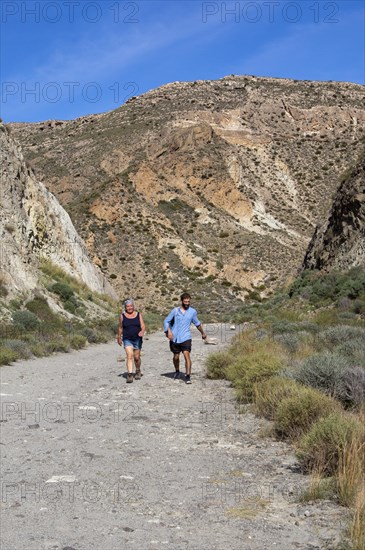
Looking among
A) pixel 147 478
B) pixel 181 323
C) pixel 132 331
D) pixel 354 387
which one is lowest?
pixel 147 478

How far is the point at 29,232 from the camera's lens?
27734 millimetres

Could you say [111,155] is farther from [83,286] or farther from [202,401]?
[202,401]

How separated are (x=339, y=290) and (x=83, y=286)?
13569 millimetres

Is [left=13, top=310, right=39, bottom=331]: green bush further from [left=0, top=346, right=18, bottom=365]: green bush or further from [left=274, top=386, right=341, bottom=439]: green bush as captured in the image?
[left=274, top=386, right=341, bottom=439]: green bush


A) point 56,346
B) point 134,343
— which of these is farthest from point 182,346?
point 56,346

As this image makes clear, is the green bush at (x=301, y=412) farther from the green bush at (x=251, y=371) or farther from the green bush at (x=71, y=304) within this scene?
the green bush at (x=71, y=304)

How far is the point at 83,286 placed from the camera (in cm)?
2986

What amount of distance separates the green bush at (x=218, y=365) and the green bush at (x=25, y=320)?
8.68 m

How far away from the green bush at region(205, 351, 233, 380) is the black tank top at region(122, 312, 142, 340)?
5.94 ft

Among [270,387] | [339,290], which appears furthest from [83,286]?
[270,387]

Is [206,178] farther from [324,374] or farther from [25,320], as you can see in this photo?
[324,374]

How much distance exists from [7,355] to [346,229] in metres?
22.2

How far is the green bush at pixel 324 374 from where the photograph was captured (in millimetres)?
8141

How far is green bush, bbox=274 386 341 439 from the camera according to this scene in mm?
6594
